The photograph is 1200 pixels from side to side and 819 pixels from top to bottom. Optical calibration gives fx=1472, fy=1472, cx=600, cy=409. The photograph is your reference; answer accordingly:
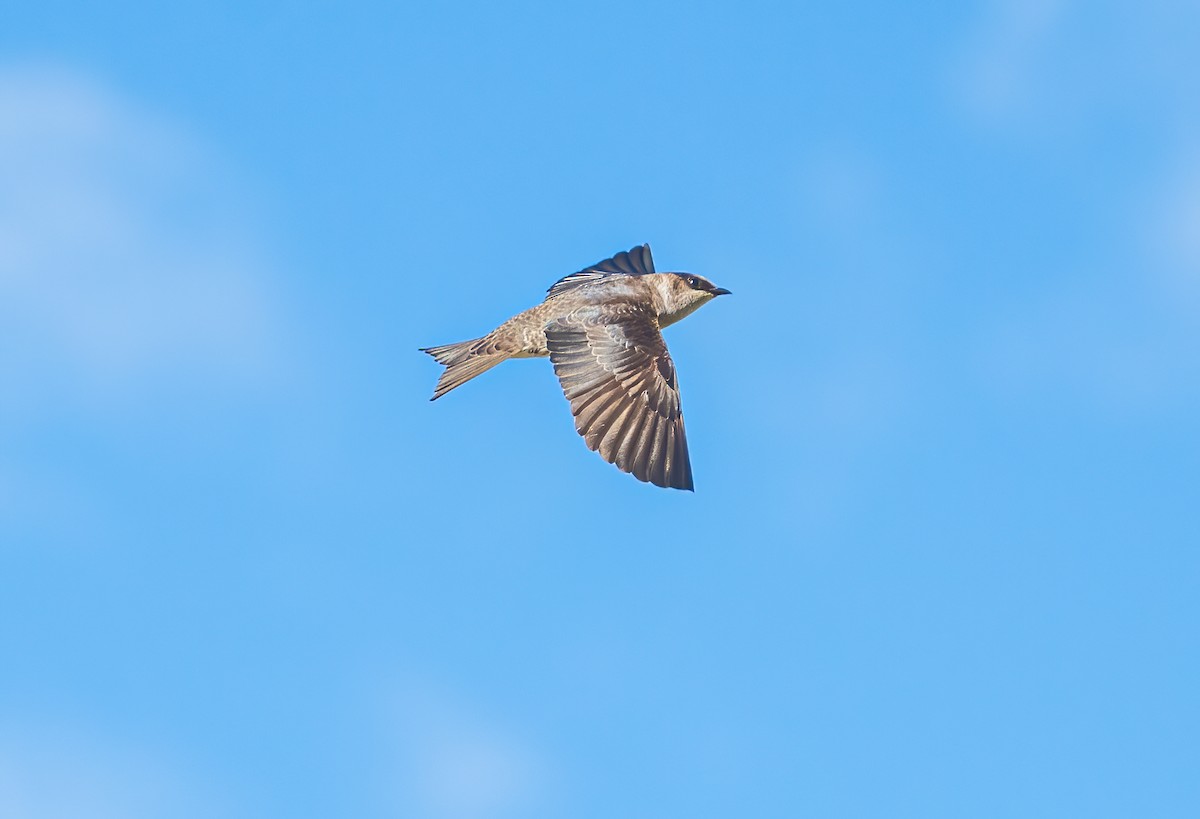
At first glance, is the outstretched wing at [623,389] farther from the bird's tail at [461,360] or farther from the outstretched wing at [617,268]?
the outstretched wing at [617,268]

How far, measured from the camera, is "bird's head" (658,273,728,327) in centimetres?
1557

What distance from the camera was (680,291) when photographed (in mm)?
15617

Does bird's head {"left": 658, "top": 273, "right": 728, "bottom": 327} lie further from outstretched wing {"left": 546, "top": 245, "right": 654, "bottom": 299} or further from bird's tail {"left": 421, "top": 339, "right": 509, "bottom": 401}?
bird's tail {"left": 421, "top": 339, "right": 509, "bottom": 401}

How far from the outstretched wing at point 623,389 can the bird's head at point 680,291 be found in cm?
127

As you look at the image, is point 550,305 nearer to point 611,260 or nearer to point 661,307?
point 661,307

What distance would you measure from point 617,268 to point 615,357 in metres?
4.51

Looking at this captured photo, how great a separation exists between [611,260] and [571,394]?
5446mm

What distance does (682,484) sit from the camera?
484 inches

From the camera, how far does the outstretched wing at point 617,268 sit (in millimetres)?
16453

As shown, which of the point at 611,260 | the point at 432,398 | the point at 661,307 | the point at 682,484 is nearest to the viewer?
the point at 682,484

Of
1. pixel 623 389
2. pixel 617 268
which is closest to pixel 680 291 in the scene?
pixel 617 268

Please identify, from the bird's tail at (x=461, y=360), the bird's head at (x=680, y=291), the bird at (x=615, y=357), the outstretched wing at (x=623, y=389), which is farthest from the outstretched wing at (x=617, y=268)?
the outstretched wing at (x=623, y=389)

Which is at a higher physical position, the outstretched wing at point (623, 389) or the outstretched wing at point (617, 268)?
the outstretched wing at point (617, 268)

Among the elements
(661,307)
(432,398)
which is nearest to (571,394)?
(432,398)
